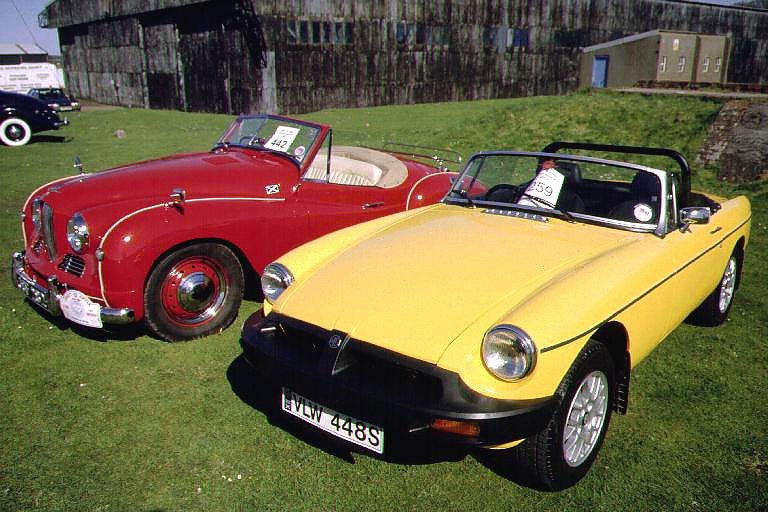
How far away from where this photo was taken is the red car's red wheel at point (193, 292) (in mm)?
4516

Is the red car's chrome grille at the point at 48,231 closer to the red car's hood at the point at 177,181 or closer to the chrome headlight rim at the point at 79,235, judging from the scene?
the red car's hood at the point at 177,181

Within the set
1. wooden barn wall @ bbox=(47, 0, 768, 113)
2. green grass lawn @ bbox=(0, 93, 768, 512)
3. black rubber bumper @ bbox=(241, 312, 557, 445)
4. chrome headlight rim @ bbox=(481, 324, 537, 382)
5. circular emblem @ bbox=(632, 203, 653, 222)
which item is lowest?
green grass lawn @ bbox=(0, 93, 768, 512)

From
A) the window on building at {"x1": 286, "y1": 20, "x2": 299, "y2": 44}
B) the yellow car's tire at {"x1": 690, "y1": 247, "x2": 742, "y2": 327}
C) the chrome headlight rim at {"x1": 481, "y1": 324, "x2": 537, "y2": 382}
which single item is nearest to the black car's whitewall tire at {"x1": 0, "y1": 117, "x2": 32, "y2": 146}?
the window on building at {"x1": 286, "y1": 20, "x2": 299, "y2": 44}

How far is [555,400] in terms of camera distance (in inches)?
108

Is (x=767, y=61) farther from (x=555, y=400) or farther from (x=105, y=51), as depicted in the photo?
(x=555, y=400)

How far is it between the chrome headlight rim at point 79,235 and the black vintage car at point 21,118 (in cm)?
1435

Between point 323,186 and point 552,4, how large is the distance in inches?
1049

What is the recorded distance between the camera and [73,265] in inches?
175

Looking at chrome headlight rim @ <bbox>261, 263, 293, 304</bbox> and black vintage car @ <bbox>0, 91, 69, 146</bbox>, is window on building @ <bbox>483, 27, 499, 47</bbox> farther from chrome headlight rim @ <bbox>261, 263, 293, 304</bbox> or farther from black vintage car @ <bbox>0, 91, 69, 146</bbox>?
chrome headlight rim @ <bbox>261, 263, 293, 304</bbox>

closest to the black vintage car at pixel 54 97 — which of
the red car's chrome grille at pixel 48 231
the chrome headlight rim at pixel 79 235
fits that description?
the red car's chrome grille at pixel 48 231

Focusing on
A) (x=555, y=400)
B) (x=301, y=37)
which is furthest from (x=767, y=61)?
(x=555, y=400)

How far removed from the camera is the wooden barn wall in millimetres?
21672

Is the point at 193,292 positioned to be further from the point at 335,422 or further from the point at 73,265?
the point at 335,422

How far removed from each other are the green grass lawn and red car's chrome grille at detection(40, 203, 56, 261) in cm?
68
